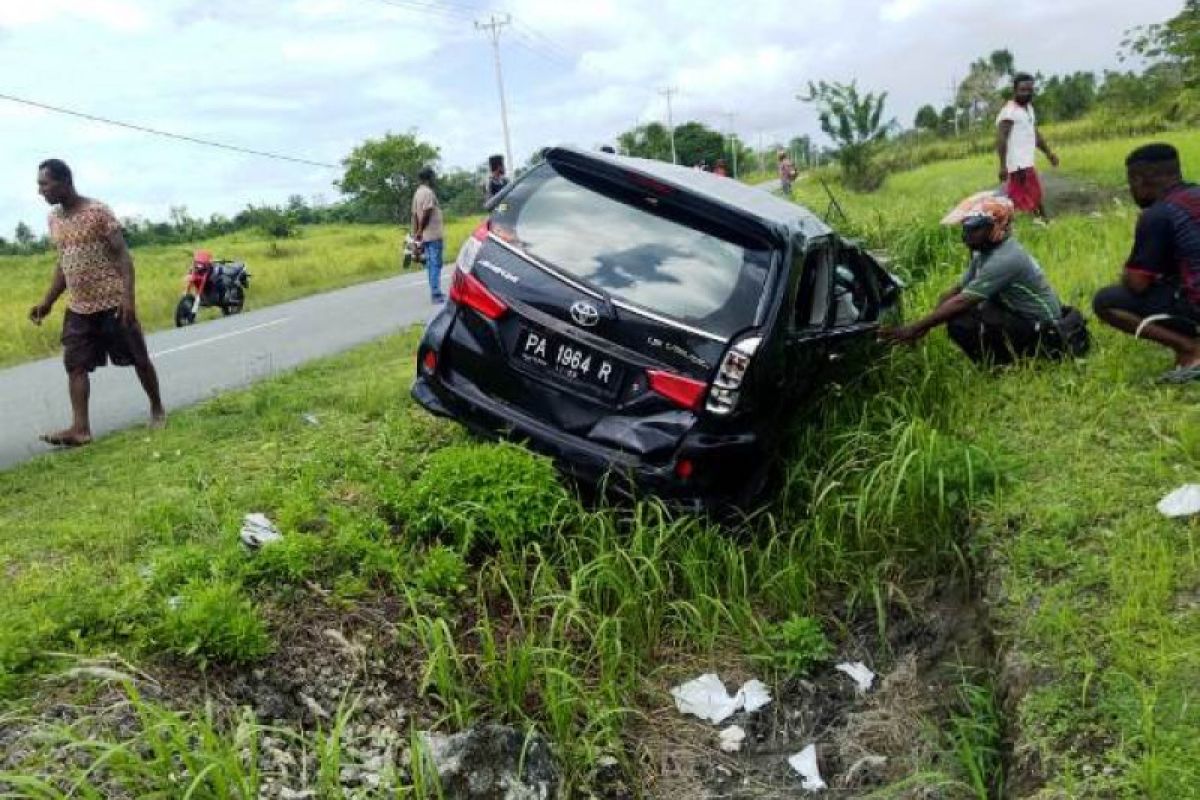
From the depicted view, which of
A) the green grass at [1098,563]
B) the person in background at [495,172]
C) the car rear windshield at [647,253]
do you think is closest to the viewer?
the green grass at [1098,563]

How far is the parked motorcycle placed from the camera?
14859mm

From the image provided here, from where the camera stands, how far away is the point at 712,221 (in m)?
4.37

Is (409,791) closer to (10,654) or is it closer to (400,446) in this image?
(10,654)

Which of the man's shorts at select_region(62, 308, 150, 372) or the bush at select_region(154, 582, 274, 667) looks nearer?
the bush at select_region(154, 582, 274, 667)

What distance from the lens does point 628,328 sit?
165 inches

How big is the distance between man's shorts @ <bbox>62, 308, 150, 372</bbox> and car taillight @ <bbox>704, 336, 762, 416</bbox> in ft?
13.7

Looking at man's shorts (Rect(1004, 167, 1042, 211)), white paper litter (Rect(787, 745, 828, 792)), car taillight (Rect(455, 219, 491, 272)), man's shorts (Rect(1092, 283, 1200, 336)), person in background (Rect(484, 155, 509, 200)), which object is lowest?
white paper litter (Rect(787, 745, 828, 792))

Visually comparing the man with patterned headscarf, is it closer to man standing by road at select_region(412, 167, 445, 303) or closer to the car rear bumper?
the car rear bumper

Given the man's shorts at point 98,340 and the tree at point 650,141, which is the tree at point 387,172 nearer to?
the tree at point 650,141

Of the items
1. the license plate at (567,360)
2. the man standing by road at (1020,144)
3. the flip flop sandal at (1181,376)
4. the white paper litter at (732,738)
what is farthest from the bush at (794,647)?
the man standing by road at (1020,144)

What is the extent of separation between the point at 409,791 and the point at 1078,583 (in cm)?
247

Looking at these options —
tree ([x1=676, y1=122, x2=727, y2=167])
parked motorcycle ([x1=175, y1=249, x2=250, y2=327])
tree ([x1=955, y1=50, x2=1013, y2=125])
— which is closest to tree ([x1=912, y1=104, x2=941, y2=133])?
tree ([x1=955, y1=50, x2=1013, y2=125])

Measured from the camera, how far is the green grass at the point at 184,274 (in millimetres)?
14532

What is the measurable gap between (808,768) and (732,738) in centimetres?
31
